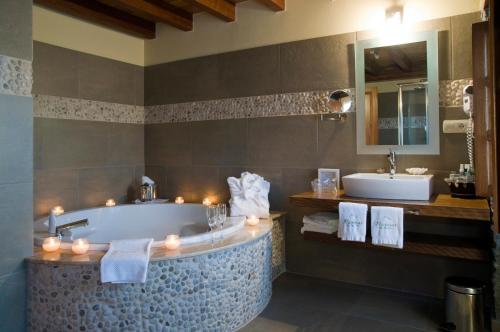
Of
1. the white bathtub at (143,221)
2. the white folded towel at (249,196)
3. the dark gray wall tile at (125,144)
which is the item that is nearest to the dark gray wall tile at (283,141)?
the white folded towel at (249,196)

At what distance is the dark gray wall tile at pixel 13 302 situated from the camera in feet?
6.64

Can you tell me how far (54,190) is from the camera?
3.28 metres

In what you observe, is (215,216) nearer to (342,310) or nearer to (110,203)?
(342,310)

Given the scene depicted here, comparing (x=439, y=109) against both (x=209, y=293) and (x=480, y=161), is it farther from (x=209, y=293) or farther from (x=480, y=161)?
(x=209, y=293)

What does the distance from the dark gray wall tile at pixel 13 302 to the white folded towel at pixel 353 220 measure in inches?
76.1

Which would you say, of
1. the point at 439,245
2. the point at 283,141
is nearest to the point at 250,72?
the point at 283,141

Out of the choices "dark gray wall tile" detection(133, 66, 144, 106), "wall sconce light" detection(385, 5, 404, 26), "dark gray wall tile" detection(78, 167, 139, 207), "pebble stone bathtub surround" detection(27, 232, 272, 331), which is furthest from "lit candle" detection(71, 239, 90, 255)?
"wall sconce light" detection(385, 5, 404, 26)

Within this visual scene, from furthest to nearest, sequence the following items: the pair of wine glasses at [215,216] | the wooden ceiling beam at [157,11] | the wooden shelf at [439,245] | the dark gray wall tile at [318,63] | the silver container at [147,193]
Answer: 1. the silver container at [147,193]
2. the wooden ceiling beam at [157,11]
3. the dark gray wall tile at [318,63]
4. the pair of wine glasses at [215,216]
5. the wooden shelf at [439,245]

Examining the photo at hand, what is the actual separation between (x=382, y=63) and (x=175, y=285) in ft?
7.07

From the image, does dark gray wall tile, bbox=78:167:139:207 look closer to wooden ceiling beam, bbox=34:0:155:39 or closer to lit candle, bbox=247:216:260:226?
wooden ceiling beam, bbox=34:0:155:39

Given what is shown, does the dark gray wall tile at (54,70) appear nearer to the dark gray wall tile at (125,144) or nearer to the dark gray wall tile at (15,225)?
the dark gray wall tile at (125,144)

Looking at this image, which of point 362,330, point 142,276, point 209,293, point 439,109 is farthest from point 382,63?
point 142,276

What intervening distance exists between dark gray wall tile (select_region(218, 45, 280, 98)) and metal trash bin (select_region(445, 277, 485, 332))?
6.70 ft

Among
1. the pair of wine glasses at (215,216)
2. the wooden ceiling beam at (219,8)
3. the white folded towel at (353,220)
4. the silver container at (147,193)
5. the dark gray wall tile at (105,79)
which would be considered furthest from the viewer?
the silver container at (147,193)
